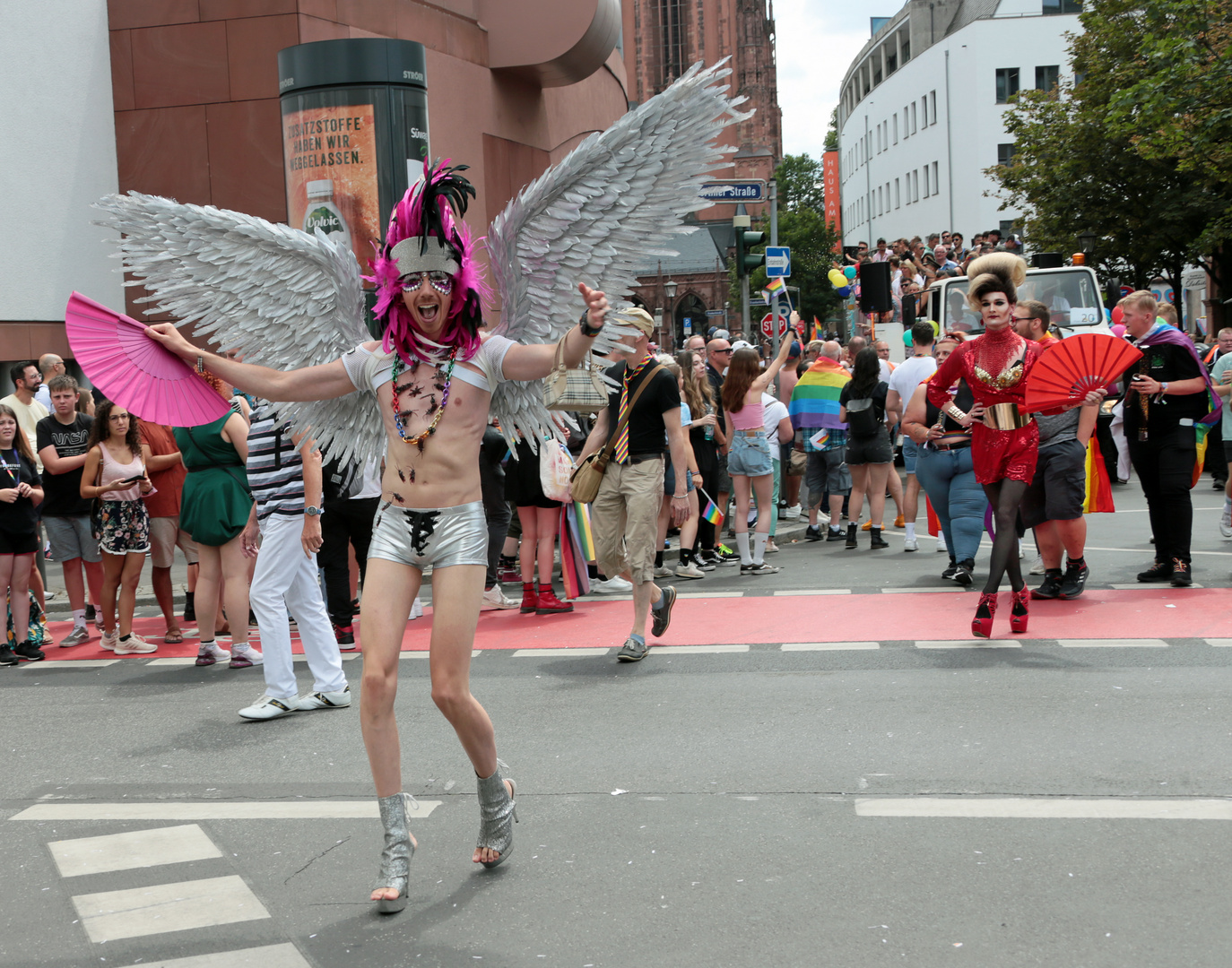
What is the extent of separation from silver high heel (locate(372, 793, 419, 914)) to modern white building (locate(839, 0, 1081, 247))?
50.5 metres

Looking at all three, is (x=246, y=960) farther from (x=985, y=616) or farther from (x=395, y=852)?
(x=985, y=616)

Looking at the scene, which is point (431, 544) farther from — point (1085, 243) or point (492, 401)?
point (1085, 243)

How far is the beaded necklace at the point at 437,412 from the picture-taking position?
4.22 metres

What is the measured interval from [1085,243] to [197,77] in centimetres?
1515

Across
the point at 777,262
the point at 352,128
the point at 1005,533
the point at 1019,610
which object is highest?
the point at 352,128

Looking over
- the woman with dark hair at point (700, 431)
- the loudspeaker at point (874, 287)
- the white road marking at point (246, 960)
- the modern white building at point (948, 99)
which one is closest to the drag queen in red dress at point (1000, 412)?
the woman with dark hair at point (700, 431)

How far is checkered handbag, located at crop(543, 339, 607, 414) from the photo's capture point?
4234 mm

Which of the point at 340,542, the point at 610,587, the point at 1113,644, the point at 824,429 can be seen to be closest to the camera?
the point at 1113,644

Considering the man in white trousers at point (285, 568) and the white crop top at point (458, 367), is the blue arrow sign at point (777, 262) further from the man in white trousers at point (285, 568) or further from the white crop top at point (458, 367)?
the white crop top at point (458, 367)

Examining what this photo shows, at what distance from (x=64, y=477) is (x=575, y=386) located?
6.10m

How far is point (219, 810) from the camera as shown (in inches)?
202

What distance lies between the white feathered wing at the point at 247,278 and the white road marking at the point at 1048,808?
2.49 metres

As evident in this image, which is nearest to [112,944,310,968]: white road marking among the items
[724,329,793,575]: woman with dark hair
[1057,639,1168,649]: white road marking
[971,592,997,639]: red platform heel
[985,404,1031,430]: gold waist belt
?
[971,592,997,639]: red platform heel

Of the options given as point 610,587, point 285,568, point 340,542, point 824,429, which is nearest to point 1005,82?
point 824,429
